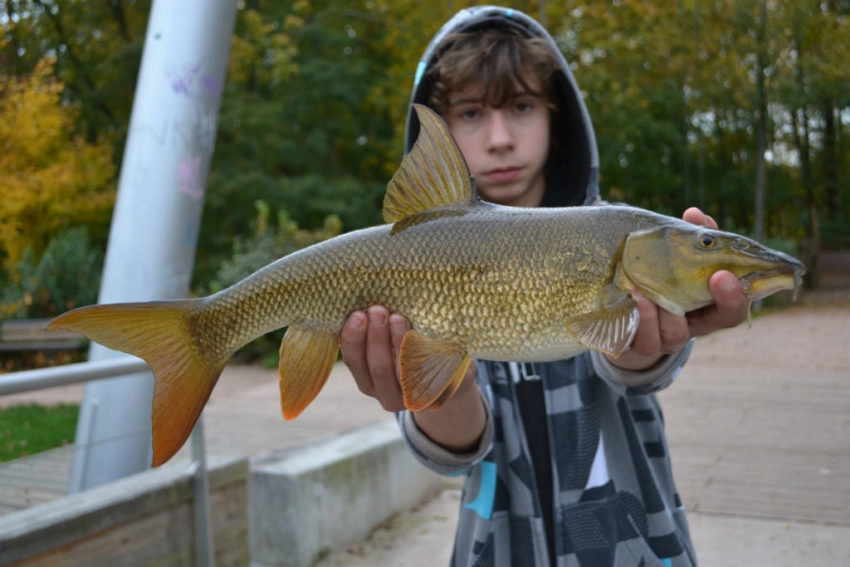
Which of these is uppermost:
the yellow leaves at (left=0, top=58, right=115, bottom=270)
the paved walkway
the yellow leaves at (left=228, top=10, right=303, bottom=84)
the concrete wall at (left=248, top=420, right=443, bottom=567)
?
the yellow leaves at (left=228, top=10, right=303, bottom=84)

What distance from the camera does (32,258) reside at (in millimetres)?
14711

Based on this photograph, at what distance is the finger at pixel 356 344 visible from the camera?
72.3 inches

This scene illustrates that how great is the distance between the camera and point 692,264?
168 cm

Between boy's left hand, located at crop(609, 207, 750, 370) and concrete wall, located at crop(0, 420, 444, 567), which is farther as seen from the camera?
concrete wall, located at crop(0, 420, 444, 567)

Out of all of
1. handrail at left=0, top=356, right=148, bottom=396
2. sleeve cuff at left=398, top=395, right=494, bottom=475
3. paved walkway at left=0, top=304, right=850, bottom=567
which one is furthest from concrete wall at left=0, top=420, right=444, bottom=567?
sleeve cuff at left=398, top=395, right=494, bottom=475

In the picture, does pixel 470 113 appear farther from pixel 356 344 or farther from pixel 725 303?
pixel 725 303

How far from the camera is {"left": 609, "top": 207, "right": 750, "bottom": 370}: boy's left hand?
64.8 inches

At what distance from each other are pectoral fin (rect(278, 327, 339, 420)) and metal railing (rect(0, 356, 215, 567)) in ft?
4.31

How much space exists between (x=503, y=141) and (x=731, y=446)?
5316 millimetres

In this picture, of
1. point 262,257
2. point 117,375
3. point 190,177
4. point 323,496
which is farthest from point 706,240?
point 262,257

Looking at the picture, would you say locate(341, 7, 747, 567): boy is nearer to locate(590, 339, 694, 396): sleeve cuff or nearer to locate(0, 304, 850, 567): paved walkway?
locate(590, 339, 694, 396): sleeve cuff

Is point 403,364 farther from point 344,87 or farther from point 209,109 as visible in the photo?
point 344,87

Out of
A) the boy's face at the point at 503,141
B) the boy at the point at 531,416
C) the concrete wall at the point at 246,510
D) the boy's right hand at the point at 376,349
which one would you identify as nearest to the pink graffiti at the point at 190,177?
the concrete wall at the point at 246,510

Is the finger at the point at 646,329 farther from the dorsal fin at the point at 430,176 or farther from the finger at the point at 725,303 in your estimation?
the dorsal fin at the point at 430,176
